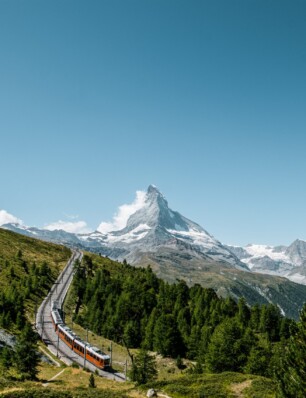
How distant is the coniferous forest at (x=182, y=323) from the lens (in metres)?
89.6

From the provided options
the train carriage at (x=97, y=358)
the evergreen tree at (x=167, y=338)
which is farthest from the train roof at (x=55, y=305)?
the train carriage at (x=97, y=358)

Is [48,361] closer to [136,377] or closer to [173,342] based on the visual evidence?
[136,377]

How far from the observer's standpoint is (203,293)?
154 m

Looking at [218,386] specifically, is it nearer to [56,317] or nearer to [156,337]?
[156,337]

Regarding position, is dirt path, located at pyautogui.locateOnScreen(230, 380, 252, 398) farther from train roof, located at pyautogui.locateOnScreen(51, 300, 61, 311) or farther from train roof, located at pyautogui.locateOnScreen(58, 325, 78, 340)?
train roof, located at pyautogui.locateOnScreen(51, 300, 61, 311)

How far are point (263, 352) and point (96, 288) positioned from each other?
73.0 metres

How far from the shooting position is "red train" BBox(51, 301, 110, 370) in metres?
84.4

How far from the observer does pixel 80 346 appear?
92250 millimetres

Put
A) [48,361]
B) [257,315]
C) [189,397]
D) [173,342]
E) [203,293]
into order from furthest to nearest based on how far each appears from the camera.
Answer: [203,293] → [257,315] → [173,342] → [48,361] → [189,397]

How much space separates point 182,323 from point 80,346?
3916 cm

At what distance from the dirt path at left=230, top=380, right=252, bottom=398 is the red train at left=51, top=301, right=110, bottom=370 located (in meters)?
39.1

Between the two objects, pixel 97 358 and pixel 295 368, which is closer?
pixel 295 368

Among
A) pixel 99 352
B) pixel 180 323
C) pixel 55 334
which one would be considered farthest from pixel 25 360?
pixel 180 323

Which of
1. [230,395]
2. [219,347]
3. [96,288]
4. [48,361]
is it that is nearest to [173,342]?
[219,347]
